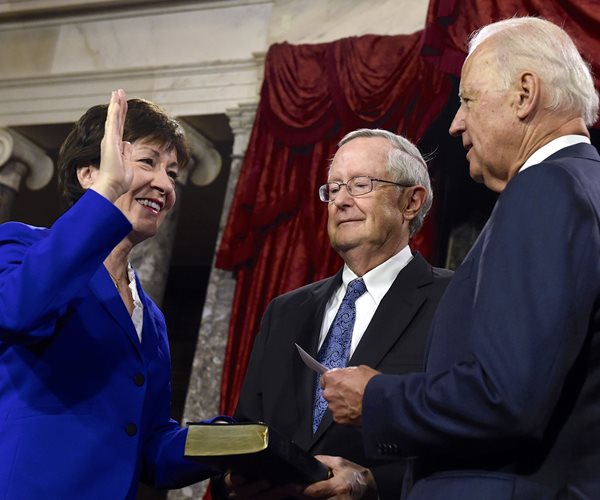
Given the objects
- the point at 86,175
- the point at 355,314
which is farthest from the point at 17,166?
the point at 355,314

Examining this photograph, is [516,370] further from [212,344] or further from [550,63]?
[212,344]

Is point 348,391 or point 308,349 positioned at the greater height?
point 308,349

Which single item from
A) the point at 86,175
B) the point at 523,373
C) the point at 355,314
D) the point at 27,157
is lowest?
the point at 523,373

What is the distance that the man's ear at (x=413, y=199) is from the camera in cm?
283

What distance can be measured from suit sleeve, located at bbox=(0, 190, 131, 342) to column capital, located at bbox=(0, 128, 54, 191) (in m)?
4.96

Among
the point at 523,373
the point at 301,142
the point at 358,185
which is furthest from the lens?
the point at 301,142

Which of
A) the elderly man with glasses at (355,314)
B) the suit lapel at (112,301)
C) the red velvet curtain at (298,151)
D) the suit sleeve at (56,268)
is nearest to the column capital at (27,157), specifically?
the red velvet curtain at (298,151)

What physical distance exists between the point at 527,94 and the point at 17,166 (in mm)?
5555

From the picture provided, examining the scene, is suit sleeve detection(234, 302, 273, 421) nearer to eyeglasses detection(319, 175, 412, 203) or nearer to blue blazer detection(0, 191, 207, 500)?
blue blazer detection(0, 191, 207, 500)

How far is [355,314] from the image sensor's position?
8.39 feet

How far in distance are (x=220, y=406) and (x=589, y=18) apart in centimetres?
279

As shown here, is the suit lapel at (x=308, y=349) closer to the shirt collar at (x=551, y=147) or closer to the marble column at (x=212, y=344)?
the shirt collar at (x=551, y=147)

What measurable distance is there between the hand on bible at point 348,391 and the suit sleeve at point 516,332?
9 centimetres

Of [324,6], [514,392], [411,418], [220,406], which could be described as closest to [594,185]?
[514,392]
